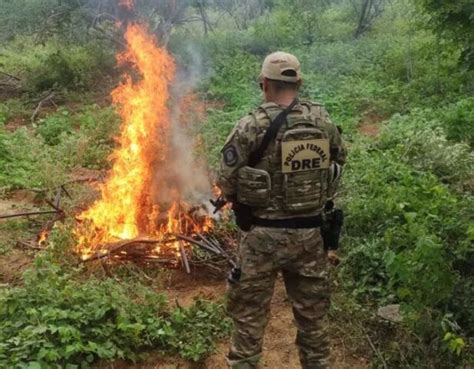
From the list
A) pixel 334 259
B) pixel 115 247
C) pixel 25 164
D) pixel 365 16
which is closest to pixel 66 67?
pixel 25 164

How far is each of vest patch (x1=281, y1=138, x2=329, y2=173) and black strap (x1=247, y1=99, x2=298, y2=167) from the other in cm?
9

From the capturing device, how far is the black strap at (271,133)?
3422 millimetres

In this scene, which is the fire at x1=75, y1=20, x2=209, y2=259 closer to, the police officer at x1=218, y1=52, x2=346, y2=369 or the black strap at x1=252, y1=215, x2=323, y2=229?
the police officer at x1=218, y1=52, x2=346, y2=369

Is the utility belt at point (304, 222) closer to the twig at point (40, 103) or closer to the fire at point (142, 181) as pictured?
the fire at point (142, 181)

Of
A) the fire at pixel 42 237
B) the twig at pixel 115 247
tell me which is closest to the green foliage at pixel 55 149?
the fire at pixel 42 237

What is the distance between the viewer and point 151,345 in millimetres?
4383

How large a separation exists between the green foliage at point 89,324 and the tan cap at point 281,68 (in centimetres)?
225

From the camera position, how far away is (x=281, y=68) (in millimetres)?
3402

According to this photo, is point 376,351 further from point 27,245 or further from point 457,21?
point 27,245

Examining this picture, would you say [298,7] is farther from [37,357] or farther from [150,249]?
[37,357]

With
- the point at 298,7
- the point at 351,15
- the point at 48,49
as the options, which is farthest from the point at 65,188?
the point at 351,15

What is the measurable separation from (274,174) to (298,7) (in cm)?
1893

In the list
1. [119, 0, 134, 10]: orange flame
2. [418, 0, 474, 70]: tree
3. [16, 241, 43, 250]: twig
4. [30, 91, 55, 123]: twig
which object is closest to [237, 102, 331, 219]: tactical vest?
[418, 0, 474, 70]: tree

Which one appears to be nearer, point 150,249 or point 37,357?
point 37,357
